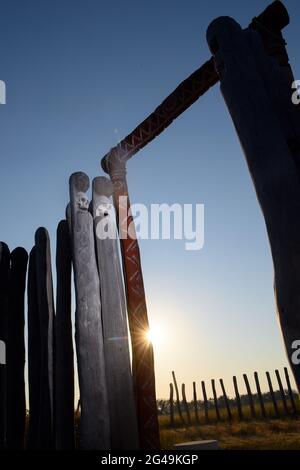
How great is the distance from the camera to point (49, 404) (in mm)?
4047

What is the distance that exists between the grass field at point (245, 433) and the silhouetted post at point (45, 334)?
30.0 ft

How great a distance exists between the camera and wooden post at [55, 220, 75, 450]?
381 centimetres

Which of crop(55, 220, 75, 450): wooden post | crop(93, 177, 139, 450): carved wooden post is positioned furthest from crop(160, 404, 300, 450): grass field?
crop(93, 177, 139, 450): carved wooden post

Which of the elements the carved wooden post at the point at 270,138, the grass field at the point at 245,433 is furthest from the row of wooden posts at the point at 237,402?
the carved wooden post at the point at 270,138

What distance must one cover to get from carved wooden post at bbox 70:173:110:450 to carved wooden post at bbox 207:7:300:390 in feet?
7.77

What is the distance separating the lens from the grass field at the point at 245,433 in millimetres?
12297

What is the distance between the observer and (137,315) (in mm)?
7613

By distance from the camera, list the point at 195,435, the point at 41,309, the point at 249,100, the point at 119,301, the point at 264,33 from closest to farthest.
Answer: the point at 249,100, the point at 264,33, the point at 119,301, the point at 41,309, the point at 195,435

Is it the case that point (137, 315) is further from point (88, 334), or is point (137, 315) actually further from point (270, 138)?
point (270, 138)

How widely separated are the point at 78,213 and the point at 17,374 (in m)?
2.36

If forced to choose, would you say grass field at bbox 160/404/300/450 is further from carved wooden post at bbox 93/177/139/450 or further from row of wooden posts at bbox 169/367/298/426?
carved wooden post at bbox 93/177/139/450
